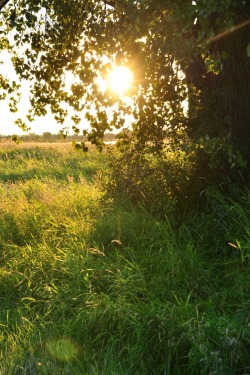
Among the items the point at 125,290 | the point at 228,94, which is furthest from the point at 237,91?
the point at 125,290

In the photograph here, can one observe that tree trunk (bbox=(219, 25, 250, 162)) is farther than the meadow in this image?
Yes

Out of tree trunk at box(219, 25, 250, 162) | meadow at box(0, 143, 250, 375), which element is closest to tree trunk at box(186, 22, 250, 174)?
tree trunk at box(219, 25, 250, 162)

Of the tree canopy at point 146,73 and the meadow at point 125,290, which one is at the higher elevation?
the tree canopy at point 146,73

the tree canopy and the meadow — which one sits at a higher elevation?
the tree canopy

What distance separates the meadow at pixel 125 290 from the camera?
4.49m

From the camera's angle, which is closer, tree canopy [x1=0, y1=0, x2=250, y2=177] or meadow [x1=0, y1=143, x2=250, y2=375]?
meadow [x1=0, y1=143, x2=250, y2=375]

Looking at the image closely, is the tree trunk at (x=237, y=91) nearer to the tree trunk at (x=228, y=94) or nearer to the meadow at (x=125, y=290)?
the tree trunk at (x=228, y=94)

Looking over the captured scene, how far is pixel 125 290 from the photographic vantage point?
5836mm

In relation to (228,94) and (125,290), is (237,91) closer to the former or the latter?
(228,94)

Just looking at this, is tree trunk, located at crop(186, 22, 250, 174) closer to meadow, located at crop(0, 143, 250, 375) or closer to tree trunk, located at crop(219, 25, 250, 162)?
tree trunk, located at crop(219, 25, 250, 162)

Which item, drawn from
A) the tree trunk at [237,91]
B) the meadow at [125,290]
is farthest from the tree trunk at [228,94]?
the meadow at [125,290]

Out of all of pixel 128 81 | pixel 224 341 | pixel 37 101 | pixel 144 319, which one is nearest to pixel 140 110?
pixel 128 81

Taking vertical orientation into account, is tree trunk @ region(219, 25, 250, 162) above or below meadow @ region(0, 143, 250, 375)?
above

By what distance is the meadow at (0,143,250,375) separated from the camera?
14.7 feet
